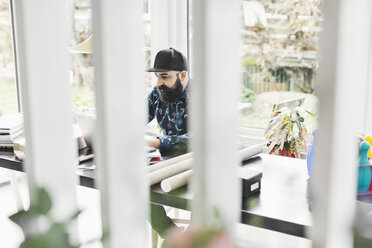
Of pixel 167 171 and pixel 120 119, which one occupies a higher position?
pixel 120 119

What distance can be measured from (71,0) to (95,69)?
3601 millimetres

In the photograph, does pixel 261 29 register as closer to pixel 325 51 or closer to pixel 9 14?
pixel 9 14

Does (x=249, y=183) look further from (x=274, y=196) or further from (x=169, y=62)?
(x=169, y=62)

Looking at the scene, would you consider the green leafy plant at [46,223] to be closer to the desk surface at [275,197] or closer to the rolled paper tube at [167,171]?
the desk surface at [275,197]

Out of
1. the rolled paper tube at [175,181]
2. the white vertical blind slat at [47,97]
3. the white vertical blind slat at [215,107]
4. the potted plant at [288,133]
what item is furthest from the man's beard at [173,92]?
the white vertical blind slat at [215,107]

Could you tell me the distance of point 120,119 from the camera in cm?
60

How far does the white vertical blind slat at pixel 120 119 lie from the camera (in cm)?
57

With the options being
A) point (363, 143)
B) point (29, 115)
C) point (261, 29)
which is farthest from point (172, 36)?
point (29, 115)

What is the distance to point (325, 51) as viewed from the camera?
445 mm

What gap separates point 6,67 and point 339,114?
4339 mm

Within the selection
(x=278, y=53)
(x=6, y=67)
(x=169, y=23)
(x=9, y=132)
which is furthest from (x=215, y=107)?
(x=6, y=67)

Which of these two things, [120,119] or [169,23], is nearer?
[120,119]

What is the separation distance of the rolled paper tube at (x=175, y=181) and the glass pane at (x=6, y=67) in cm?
320

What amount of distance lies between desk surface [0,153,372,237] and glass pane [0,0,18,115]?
223 centimetres
